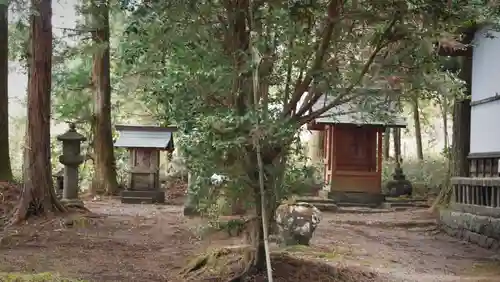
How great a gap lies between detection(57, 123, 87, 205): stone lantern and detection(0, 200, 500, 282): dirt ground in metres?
0.83

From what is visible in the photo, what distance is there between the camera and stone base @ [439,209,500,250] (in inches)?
348

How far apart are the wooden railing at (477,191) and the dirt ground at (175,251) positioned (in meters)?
0.75

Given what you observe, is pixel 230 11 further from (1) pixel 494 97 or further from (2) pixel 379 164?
(2) pixel 379 164

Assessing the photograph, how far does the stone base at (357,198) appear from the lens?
1587cm

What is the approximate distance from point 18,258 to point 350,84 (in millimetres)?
4478

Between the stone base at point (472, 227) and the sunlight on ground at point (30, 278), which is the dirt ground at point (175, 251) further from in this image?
the sunlight on ground at point (30, 278)

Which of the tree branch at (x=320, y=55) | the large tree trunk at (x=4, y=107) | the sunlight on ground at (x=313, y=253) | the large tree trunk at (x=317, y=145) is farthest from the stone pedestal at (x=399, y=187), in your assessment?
the tree branch at (x=320, y=55)

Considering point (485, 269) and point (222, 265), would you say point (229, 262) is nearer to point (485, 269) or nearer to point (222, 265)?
point (222, 265)

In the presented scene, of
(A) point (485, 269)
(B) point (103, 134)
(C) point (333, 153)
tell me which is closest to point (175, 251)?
(A) point (485, 269)

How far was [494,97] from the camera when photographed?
30.9 ft

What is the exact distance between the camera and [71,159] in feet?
34.5

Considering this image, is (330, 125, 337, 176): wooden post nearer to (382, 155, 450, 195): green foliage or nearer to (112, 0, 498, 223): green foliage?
(382, 155, 450, 195): green foliage

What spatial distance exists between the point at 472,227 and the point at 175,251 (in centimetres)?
512

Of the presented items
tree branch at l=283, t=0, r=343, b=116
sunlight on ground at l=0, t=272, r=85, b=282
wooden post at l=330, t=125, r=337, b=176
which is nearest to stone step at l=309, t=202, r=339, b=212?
wooden post at l=330, t=125, r=337, b=176
